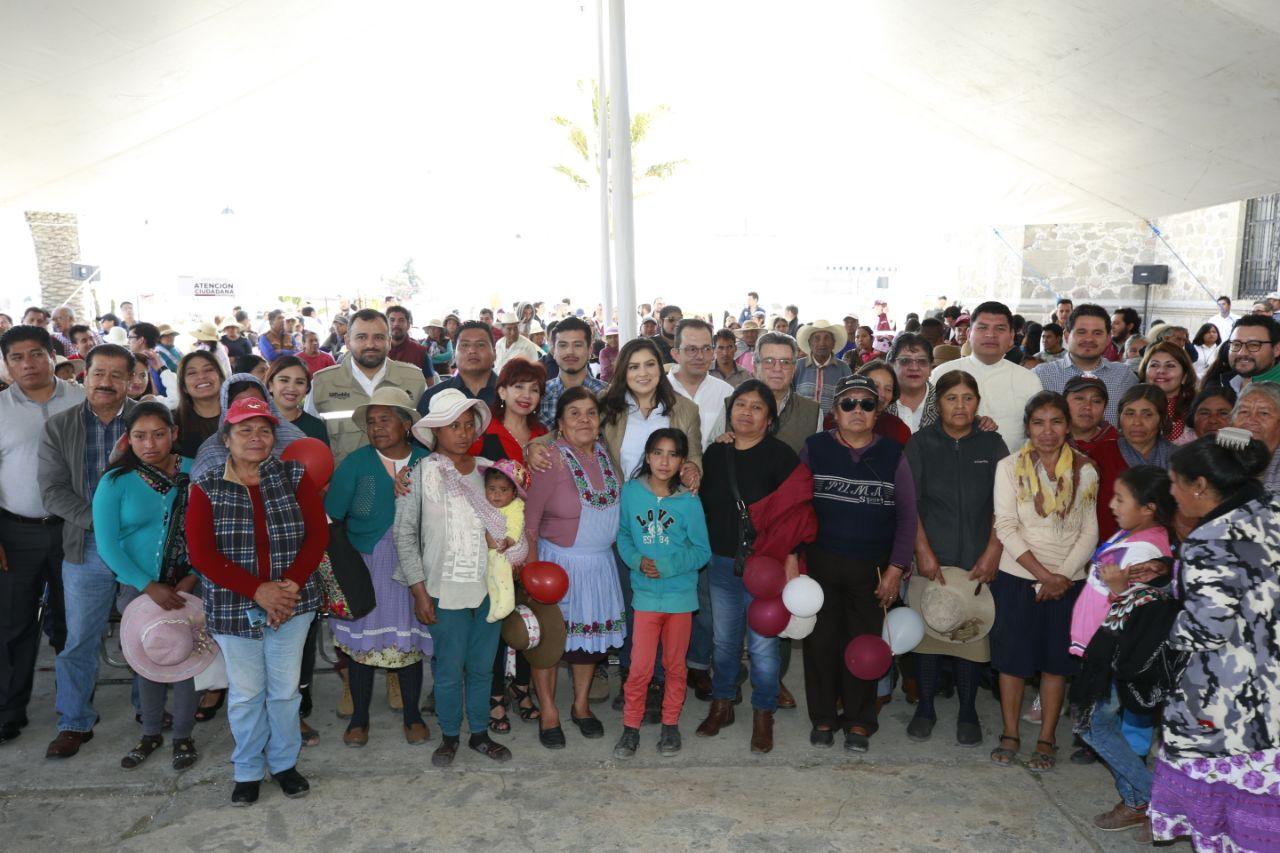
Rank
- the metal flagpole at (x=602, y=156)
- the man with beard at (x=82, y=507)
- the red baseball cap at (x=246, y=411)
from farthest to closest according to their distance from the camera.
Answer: the metal flagpole at (x=602, y=156) < the man with beard at (x=82, y=507) < the red baseball cap at (x=246, y=411)

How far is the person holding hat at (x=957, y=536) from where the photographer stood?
3771 millimetres

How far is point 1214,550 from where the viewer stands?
247cm

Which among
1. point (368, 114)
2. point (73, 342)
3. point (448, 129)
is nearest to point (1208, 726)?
point (368, 114)

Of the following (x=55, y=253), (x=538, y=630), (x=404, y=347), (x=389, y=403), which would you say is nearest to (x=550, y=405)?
(x=389, y=403)

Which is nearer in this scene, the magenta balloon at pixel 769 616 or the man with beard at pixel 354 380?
the magenta balloon at pixel 769 616

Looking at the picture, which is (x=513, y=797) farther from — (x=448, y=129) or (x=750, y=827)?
(x=448, y=129)

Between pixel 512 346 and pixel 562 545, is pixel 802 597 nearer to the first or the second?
pixel 562 545

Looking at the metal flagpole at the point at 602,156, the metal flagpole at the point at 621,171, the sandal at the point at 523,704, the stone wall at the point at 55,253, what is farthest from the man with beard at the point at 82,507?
the stone wall at the point at 55,253

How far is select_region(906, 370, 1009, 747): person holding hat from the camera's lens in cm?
377

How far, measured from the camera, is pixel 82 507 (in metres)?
3.62

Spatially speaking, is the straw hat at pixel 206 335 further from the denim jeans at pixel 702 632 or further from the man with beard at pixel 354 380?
the denim jeans at pixel 702 632

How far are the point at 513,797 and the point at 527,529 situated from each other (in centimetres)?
108

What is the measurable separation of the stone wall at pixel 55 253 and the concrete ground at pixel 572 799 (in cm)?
2029

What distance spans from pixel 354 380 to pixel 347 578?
1.57 metres
